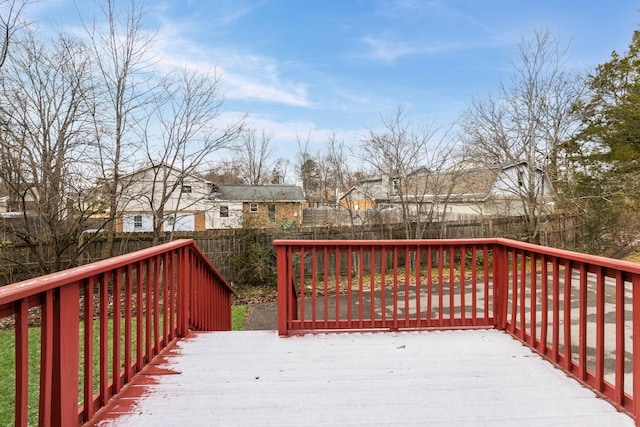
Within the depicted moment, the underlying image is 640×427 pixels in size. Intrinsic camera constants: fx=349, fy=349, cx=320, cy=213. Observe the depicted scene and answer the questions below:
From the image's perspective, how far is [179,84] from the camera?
762 cm

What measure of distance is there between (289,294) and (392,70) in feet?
30.8

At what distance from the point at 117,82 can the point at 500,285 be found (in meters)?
7.65

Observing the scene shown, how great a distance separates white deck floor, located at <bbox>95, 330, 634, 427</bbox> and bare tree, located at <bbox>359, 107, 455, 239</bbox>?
6.65m

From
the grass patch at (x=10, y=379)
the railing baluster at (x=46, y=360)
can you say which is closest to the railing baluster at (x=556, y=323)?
the railing baluster at (x=46, y=360)

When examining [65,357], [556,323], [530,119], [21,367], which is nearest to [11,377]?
[65,357]

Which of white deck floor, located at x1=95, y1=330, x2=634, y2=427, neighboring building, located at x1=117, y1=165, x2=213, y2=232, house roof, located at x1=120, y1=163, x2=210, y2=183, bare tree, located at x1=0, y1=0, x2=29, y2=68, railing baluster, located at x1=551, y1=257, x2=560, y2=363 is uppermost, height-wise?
bare tree, located at x1=0, y1=0, x2=29, y2=68

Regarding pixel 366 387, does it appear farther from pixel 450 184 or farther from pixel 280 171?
pixel 280 171

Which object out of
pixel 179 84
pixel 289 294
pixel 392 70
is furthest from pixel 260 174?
pixel 289 294

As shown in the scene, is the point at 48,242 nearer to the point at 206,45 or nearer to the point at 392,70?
the point at 206,45

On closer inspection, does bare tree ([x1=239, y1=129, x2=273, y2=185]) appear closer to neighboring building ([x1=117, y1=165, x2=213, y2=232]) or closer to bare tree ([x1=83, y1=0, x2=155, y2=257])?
neighboring building ([x1=117, y1=165, x2=213, y2=232])

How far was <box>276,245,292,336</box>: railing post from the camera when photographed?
3.01 m

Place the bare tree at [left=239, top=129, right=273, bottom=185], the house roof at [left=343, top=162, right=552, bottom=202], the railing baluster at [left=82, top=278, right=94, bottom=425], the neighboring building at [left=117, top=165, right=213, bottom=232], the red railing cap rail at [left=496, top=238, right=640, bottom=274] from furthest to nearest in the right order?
the bare tree at [left=239, top=129, right=273, bottom=185] < the house roof at [left=343, top=162, right=552, bottom=202] < the neighboring building at [left=117, top=165, right=213, bottom=232] < the red railing cap rail at [left=496, top=238, right=640, bottom=274] < the railing baluster at [left=82, top=278, right=94, bottom=425]

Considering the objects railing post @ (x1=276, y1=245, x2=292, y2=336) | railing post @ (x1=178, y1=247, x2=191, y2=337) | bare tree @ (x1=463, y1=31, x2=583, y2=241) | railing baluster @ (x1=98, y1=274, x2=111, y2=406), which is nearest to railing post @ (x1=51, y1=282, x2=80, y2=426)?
railing baluster @ (x1=98, y1=274, x2=111, y2=406)

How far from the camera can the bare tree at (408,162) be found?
8797 millimetres
